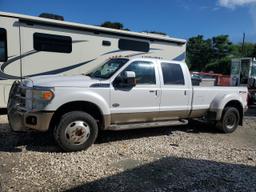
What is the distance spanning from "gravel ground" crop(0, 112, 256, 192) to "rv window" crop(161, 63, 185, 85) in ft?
4.44

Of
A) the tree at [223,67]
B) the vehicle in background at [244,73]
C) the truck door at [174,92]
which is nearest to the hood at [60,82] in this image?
the truck door at [174,92]

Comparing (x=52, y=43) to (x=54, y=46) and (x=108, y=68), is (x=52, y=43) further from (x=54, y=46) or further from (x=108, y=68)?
(x=108, y=68)

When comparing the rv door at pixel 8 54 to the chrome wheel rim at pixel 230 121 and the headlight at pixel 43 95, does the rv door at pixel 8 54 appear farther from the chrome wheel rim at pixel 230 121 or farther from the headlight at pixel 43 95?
the chrome wheel rim at pixel 230 121

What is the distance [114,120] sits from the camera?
6.59 meters

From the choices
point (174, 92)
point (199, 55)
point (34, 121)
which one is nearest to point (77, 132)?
point (34, 121)

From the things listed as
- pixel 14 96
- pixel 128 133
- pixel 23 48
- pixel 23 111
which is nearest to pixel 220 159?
pixel 128 133

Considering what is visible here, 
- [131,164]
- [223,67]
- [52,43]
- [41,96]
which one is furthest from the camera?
[223,67]

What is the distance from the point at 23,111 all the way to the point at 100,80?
1.62 m

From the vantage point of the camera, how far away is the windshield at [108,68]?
21.9 feet

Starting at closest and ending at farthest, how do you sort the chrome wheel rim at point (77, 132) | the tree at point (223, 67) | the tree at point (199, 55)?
1. the chrome wheel rim at point (77, 132)
2. the tree at point (223, 67)
3. the tree at point (199, 55)

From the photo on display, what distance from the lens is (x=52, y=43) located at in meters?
9.58

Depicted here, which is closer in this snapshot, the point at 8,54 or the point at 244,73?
the point at 8,54

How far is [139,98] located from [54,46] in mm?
4154

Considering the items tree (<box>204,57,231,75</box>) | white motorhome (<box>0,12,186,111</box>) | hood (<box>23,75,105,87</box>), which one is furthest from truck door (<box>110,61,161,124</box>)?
tree (<box>204,57,231,75</box>)
